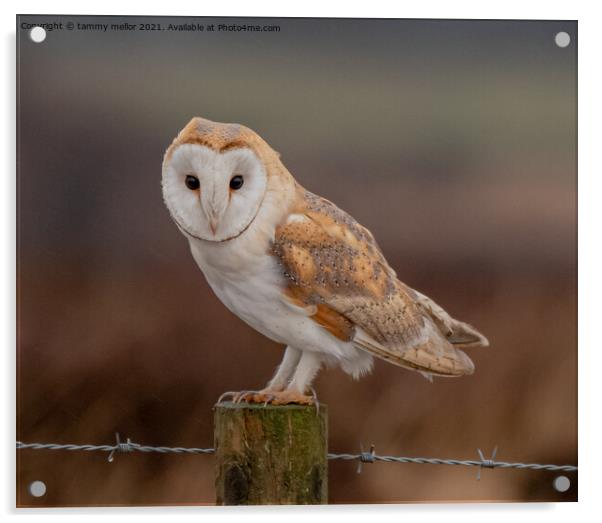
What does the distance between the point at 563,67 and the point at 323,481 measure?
1194mm

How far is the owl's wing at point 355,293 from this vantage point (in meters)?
1.97

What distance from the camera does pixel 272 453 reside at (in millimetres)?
1745

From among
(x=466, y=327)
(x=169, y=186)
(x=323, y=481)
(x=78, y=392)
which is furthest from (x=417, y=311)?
(x=78, y=392)

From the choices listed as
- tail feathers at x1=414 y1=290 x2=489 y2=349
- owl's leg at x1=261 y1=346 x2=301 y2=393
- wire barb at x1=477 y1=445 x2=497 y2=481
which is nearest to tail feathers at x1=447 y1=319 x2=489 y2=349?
tail feathers at x1=414 y1=290 x2=489 y2=349

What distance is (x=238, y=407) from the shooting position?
5.88 ft

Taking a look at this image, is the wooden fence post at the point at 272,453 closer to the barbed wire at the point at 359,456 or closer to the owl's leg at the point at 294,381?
the owl's leg at the point at 294,381

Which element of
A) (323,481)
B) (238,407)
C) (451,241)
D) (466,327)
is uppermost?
(451,241)

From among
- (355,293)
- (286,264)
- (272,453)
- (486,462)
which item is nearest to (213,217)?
(286,264)

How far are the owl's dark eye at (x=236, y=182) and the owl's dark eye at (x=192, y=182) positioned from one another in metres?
0.07

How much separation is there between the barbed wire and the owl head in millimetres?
551

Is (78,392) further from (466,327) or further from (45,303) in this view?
(466,327)

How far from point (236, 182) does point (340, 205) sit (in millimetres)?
368

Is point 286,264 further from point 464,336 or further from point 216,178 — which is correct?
point 464,336

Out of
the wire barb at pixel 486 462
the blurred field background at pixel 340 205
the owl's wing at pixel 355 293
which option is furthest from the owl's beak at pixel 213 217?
the wire barb at pixel 486 462
